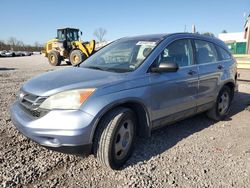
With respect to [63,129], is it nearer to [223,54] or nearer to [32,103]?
[32,103]

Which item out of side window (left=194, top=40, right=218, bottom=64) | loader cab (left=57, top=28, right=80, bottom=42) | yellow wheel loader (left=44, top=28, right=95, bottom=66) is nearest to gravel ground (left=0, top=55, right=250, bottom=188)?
side window (left=194, top=40, right=218, bottom=64)

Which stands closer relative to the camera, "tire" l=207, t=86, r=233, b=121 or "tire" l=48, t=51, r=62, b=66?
"tire" l=207, t=86, r=233, b=121

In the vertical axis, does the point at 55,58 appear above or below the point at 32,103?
above

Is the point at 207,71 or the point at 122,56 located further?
the point at 207,71

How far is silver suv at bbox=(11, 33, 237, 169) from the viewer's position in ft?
8.78

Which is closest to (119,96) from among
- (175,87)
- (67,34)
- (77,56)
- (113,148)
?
(113,148)

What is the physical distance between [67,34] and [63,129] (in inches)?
712

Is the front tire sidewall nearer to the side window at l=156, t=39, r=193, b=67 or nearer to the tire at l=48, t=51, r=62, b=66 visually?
the side window at l=156, t=39, r=193, b=67

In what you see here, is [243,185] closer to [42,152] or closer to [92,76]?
[92,76]

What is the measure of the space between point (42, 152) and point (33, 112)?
857 millimetres

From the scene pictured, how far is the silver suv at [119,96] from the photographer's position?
2676 millimetres

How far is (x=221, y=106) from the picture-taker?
5.09 metres

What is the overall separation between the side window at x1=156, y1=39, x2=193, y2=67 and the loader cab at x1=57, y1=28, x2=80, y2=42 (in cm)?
1647

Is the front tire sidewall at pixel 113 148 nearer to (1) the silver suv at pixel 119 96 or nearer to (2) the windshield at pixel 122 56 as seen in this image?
(1) the silver suv at pixel 119 96
